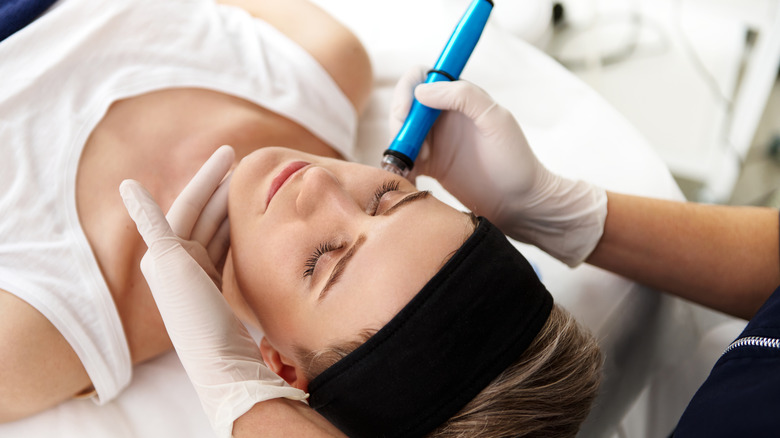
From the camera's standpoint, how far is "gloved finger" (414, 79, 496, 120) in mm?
1051

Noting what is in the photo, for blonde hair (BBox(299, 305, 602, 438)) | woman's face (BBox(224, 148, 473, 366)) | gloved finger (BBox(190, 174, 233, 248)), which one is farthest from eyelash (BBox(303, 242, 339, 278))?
gloved finger (BBox(190, 174, 233, 248))

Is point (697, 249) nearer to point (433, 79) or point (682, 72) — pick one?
point (433, 79)

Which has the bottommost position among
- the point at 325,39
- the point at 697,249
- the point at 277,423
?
the point at 277,423

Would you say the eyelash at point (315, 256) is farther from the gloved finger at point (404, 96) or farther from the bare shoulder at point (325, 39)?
the bare shoulder at point (325, 39)

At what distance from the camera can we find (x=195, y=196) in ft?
3.24

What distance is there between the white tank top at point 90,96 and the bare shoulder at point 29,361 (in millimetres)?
17

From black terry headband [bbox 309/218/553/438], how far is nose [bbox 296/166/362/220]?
0.57ft

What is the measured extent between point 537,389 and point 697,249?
0.47 meters

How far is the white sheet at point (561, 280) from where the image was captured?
1.10 meters

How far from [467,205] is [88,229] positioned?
691 mm

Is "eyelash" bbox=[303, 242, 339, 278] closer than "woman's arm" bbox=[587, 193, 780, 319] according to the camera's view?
Yes

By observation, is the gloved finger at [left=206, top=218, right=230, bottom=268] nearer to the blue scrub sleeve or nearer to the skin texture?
the skin texture

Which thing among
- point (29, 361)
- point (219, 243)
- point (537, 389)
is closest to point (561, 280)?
point (537, 389)

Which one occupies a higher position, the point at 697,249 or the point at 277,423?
the point at 697,249
